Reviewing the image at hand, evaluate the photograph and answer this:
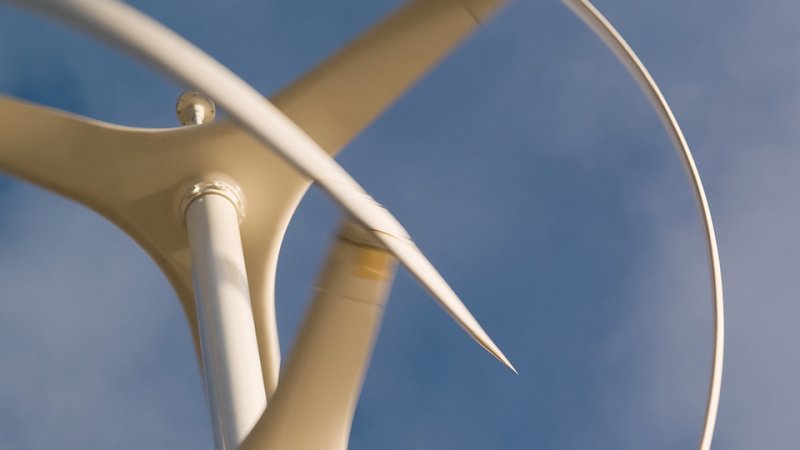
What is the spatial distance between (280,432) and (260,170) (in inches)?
448

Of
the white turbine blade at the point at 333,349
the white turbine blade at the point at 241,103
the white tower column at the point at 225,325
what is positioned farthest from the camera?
the white tower column at the point at 225,325

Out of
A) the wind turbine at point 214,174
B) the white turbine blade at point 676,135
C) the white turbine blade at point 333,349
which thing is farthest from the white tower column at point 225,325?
the white turbine blade at point 676,135

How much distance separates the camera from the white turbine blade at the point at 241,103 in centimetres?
874

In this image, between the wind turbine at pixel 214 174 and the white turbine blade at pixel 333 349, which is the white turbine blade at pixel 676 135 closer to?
the wind turbine at pixel 214 174

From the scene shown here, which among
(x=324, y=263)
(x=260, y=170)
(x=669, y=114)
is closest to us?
(x=324, y=263)

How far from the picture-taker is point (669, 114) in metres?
17.1

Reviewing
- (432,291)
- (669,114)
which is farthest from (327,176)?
(669,114)

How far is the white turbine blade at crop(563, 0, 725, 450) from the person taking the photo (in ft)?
52.6

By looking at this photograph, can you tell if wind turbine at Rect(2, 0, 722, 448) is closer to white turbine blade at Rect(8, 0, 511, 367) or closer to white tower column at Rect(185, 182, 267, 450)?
white tower column at Rect(185, 182, 267, 450)

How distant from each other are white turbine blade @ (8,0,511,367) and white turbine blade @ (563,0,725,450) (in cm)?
624

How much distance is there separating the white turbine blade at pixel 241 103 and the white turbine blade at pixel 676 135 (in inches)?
245

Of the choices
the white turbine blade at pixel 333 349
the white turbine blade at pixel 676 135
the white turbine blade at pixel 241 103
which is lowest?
the white turbine blade at pixel 333 349

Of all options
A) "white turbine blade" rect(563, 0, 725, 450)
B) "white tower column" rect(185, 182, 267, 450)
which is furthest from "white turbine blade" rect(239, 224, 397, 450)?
"white turbine blade" rect(563, 0, 725, 450)

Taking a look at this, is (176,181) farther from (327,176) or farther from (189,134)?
(327,176)
